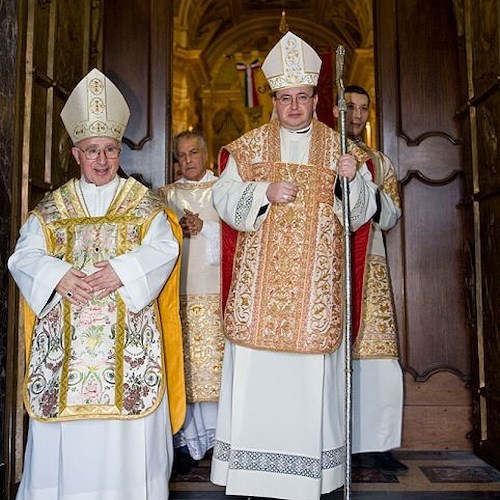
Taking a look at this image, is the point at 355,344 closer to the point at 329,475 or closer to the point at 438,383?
the point at 329,475

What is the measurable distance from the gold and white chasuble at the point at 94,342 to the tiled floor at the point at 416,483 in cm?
82

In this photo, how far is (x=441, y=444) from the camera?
15.6 feet

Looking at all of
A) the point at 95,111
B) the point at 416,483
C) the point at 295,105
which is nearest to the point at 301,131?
the point at 295,105

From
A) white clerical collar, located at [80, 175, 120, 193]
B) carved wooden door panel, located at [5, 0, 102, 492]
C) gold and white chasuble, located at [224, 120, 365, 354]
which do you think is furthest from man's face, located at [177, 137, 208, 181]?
white clerical collar, located at [80, 175, 120, 193]

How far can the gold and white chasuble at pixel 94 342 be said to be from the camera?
310 centimetres

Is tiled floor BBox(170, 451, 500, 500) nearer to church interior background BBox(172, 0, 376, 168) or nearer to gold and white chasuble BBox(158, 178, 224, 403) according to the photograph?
gold and white chasuble BBox(158, 178, 224, 403)

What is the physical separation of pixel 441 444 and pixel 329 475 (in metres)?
1.72

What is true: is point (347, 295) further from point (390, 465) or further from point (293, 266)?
point (390, 465)

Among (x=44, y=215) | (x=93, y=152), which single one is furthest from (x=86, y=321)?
(x=93, y=152)

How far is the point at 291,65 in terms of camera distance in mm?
3561

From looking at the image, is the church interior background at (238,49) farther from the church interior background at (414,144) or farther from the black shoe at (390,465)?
the black shoe at (390,465)

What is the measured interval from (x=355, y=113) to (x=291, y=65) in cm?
96

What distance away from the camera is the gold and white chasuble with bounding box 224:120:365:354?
3398mm

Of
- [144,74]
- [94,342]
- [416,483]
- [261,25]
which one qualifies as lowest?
[416,483]
